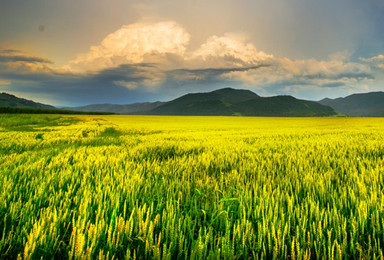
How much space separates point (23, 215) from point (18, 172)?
5.49ft

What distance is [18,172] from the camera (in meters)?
2.71

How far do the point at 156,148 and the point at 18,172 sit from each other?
10.7 feet

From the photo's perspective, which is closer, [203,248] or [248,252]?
[203,248]

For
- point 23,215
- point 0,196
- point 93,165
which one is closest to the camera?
point 23,215

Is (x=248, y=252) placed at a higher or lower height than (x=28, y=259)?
lower

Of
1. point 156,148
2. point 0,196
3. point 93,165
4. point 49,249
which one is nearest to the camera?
point 49,249

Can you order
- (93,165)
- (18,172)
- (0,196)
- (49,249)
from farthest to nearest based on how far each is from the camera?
(93,165)
(18,172)
(0,196)
(49,249)

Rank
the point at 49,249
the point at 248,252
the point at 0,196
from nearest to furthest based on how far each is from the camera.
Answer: the point at 49,249
the point at 248,252
the point at 0,196

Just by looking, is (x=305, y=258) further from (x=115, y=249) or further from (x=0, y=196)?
(x=0, y=196)

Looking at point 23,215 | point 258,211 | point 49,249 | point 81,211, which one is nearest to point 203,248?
point 258,211

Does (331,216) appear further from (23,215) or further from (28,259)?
(23,215)

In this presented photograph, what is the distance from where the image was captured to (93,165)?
333 cm

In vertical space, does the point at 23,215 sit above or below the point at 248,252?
above

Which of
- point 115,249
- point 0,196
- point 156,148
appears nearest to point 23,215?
point 0,196
